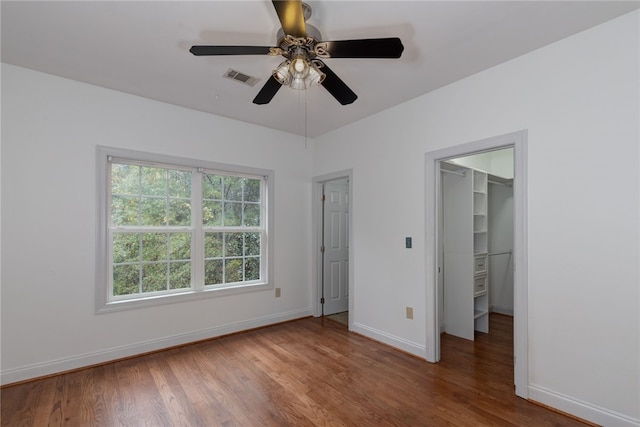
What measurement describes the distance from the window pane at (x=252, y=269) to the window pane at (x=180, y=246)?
2.48 feet

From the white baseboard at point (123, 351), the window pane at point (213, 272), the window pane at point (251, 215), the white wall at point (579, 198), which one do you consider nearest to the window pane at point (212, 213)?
the window pane at point (251, 215)

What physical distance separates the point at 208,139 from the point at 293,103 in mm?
1147

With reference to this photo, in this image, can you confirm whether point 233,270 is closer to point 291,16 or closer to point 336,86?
point 336,86

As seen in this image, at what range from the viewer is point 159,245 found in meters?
3.37

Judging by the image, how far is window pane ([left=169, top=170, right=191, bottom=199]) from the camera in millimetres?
3486

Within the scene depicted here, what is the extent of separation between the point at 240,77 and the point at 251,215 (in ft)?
6.02

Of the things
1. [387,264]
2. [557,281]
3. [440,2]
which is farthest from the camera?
[387,264]

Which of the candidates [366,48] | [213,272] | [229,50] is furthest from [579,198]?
[213,272]

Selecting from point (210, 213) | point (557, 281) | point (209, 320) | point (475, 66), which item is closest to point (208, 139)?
point (210, 213)

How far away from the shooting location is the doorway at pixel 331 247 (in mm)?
4527

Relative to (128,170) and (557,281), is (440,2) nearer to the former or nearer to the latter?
(557,281)

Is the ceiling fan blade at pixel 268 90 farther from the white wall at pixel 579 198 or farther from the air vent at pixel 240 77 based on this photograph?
the white wall at pixel 579 198

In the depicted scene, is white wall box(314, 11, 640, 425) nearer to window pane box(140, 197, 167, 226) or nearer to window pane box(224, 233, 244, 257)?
window pane box(224, 233, 244, 257)

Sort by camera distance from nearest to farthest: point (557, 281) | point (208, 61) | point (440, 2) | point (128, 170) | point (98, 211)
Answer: point (440, 2) → point (557, 281) → point (208, 61) → point (98, 211) → point (128, 170)
